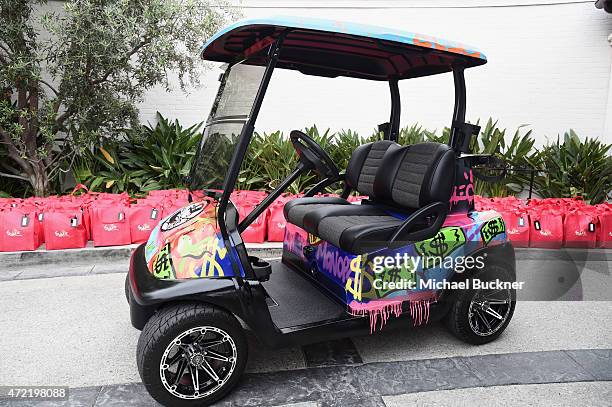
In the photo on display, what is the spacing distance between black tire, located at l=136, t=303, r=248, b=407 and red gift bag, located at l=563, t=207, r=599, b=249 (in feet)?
13.2

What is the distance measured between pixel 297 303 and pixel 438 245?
2.94 feet

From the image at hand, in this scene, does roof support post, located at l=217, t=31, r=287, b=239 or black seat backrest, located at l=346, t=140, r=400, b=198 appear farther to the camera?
black seat backrest, located at l=346, t=140, r=400, b=198

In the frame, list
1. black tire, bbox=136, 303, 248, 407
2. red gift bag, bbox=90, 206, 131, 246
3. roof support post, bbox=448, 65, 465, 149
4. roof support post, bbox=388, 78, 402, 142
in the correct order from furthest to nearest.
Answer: red gift bag, bbox=90, 206, 131, 246 → roof support post, bbox=388, 78, 402, 142 → roof support post, bbox=448, 65, 465, 149 → black tire, bbox=136, 303, 248, 407

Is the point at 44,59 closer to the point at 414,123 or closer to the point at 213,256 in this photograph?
the point at 213,256

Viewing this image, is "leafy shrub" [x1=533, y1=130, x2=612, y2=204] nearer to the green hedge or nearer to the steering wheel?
the green hedge

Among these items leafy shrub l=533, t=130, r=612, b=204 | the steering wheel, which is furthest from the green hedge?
the steering wheel

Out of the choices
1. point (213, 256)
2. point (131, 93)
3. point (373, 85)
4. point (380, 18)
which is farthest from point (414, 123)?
point (213, 256)

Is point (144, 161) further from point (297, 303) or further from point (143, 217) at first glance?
point (297, 303)

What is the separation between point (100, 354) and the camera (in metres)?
2.74

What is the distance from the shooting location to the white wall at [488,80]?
707 cm

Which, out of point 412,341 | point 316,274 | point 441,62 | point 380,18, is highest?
point 380,18

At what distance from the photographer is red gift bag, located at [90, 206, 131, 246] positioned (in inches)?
174

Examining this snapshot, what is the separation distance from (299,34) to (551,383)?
2.36m

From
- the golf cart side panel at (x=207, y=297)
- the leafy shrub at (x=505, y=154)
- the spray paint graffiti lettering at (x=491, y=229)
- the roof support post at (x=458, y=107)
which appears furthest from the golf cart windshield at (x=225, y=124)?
the leafy shrub at (x=505, y=154)
